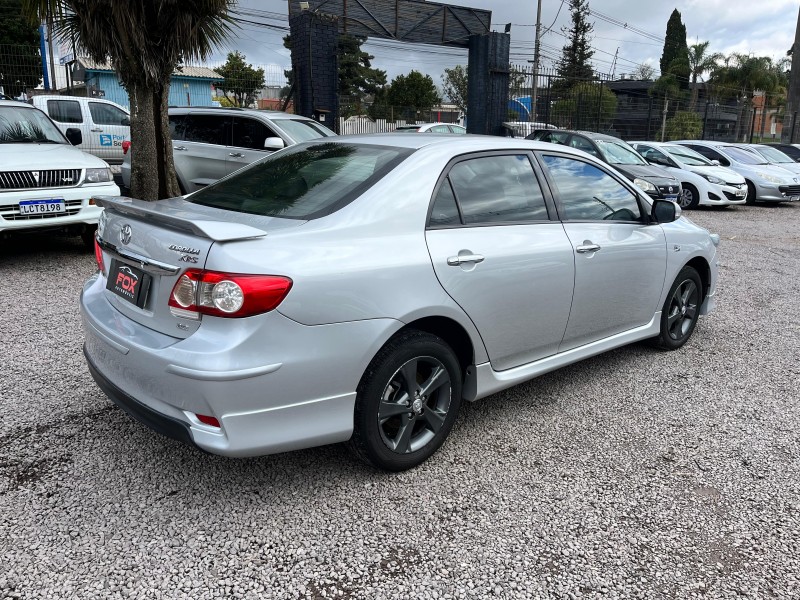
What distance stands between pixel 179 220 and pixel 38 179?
16.2ft

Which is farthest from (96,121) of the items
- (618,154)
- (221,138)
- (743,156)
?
(743,156)

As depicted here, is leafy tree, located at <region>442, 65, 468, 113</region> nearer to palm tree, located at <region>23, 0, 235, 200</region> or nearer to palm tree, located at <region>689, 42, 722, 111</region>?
palm tree, located at <region>689, 42, 722, 111</region>

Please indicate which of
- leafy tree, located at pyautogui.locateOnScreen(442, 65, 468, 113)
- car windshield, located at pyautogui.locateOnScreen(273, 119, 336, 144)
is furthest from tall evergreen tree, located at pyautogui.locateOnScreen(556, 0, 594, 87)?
car windshield, located at pyautogui.locateOnScreen(273, 119, 336, 144)

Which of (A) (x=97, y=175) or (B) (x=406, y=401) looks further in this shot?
(A) (x=97, y=175)

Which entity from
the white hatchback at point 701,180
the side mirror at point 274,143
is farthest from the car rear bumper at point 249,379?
the white hatchback at point 701,180

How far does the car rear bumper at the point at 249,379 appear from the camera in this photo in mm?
2412

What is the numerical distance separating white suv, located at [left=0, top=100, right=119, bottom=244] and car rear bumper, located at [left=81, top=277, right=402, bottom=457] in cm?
451

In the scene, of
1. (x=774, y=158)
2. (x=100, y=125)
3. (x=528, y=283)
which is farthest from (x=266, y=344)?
(x=774, y=158)

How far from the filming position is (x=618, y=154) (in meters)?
13.0

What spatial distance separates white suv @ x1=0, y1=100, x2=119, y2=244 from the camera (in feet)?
20.8

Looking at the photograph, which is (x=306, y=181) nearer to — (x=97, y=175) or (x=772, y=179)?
(x=97, y=175)

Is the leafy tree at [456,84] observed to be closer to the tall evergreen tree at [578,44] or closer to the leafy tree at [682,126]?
the tall evergreen tree at [578,44]

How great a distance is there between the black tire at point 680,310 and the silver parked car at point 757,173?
40.8 feet

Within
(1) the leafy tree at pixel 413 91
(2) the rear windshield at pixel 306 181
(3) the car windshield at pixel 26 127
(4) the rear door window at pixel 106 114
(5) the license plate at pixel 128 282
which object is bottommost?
(5) the license plate at pixel 128 282
